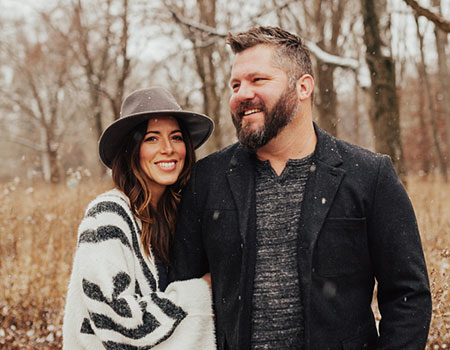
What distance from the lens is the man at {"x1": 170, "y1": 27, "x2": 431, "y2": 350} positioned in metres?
2.06

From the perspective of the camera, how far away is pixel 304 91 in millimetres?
2373

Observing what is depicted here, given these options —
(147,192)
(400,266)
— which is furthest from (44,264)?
(400,266)

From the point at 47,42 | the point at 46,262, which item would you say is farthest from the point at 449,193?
the point at 47,42

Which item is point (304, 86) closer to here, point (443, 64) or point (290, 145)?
point (290, 145)

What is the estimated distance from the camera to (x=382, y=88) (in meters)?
6.07

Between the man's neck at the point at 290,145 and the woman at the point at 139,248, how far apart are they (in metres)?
0.64

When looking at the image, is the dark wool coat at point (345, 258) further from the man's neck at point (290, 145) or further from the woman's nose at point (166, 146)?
the woman's nose at point (166, 146)

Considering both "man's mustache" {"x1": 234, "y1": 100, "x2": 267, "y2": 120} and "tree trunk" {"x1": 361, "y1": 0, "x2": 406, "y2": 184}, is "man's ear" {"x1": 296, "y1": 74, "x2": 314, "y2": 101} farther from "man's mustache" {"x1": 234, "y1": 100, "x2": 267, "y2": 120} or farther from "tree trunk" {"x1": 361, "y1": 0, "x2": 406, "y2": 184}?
"tree trunk" {"x1": 361, "y1": 0, "x2": 406, "y2": 184}

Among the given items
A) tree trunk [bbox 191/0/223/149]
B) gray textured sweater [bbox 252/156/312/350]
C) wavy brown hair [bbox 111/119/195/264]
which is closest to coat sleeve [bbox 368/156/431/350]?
gray textured sweater [bbox 252/156/312/350]

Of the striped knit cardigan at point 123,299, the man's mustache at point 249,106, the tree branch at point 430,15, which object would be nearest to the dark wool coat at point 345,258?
the striped knit cardigan at point 123,299

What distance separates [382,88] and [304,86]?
410 centimetres

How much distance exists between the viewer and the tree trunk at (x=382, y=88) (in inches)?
235

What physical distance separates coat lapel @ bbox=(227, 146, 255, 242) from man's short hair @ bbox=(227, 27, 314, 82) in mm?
468

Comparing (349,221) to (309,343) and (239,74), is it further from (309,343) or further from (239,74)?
(239,74)
